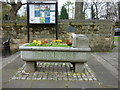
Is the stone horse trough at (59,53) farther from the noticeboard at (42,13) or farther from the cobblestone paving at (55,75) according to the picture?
the noticeboard at (42,13)

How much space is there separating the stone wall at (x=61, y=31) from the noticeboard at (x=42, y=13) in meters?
1.04

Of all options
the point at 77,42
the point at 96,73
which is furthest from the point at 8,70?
the point at 96,73

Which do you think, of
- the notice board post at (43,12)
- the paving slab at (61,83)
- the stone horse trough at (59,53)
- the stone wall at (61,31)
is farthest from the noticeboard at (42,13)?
the paving slab at (61,83)

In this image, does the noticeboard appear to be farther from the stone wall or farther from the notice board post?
the stone wall

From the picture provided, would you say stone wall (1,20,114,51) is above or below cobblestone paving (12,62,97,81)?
above

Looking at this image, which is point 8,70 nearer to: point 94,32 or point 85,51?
point 85,51

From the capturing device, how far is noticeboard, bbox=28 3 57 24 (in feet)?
22.7

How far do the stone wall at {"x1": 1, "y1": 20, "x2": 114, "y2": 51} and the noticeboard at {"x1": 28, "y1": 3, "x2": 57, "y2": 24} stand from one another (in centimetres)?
104

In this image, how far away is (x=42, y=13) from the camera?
23.1 ft

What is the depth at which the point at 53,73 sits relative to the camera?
4.49 m

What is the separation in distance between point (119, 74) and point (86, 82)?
140 cm

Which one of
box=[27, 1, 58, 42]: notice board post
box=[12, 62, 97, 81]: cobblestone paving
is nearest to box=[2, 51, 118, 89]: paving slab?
box=[12, 62, 97, 81]: cobblestone paving

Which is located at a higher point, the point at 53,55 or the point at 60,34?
the point at 60,34

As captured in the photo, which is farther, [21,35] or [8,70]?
[21,35]
